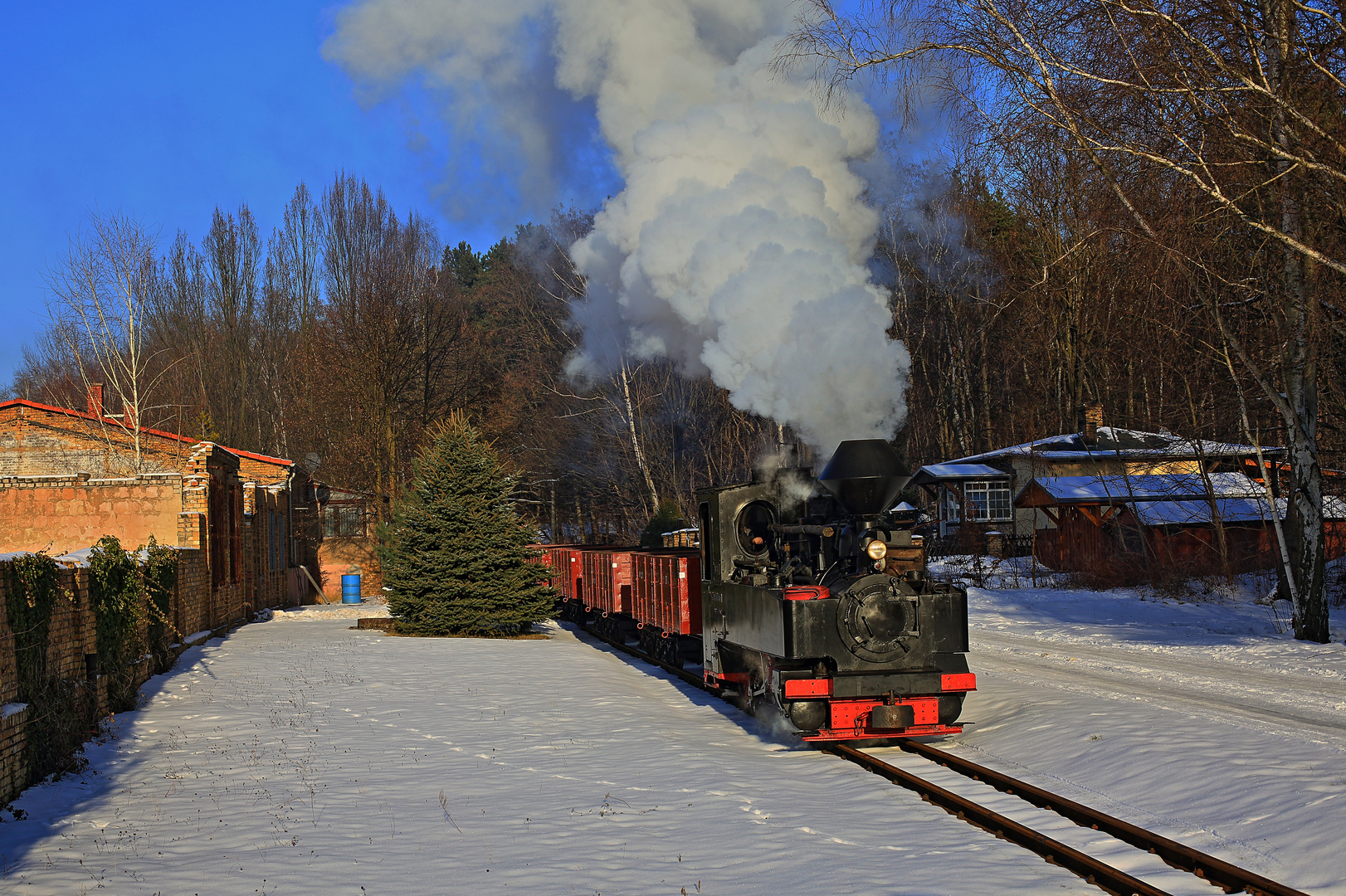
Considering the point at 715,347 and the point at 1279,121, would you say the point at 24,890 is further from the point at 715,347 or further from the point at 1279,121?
the point at 1279,121

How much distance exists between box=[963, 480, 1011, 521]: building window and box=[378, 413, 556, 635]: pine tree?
2242 cm

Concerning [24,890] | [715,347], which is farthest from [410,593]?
[24,890]

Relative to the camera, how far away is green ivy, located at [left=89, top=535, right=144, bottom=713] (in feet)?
35.4

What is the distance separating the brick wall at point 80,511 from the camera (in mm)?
20750

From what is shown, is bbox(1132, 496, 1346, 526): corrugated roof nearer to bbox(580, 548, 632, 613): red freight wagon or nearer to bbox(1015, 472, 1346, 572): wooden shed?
bbox(1015, 472, 1346, 572): wooden shed

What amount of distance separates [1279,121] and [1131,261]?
7.54ft

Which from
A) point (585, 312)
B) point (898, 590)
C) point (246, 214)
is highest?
point (246, 214)

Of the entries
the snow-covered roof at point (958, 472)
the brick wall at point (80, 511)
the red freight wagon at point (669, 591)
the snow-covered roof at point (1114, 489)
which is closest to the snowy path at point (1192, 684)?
the red freight wagon at point (669, 591)

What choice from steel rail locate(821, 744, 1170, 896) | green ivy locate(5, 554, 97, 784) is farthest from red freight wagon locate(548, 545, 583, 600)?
steel rail locate(821, 744, 1170, 896)

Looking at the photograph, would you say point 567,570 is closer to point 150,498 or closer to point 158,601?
point 150,498

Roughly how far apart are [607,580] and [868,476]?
10.9 metres

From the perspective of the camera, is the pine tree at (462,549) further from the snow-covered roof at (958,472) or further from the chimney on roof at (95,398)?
the snow-covered roof at (958,472)

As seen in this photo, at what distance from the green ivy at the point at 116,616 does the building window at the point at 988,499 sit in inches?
1238

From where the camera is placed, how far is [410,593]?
20.7 meters
